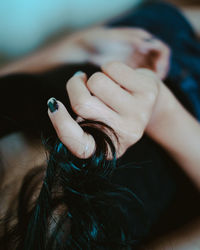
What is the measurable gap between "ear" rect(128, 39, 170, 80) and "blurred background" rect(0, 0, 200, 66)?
0.46 metres

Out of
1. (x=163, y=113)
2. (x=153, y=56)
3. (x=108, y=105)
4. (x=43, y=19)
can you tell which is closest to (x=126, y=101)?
(x=108, y=105)

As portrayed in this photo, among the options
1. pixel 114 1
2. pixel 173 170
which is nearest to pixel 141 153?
pixel 173 170

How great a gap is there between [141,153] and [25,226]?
289 mm

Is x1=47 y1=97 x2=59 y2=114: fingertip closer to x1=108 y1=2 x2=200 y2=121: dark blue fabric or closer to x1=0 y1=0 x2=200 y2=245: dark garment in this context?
x1=0 y1=0 x2=200 y2=245: dark garment

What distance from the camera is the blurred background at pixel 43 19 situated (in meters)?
0.79

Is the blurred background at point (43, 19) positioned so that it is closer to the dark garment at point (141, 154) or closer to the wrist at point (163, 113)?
the dark garment at point (141, 154)

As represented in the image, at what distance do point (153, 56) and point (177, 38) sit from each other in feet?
1.16

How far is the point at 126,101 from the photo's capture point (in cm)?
34

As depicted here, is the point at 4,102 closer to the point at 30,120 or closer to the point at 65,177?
the point at 30,120

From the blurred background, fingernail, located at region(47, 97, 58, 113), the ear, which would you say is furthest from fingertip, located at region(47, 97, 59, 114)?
the blurred background

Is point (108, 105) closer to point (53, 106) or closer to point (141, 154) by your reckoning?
point (53, 106)

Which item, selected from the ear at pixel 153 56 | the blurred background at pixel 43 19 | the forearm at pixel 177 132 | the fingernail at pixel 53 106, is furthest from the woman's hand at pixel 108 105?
the blurred background at pixel 43 19

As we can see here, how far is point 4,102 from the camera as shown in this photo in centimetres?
40

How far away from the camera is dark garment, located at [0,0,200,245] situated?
15.2 inches
